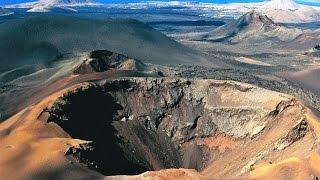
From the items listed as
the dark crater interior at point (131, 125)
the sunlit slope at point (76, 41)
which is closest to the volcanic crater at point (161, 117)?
the dark crater interior at point (131, 125)

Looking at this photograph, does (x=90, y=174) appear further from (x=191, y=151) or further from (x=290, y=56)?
(x=290, y=56)

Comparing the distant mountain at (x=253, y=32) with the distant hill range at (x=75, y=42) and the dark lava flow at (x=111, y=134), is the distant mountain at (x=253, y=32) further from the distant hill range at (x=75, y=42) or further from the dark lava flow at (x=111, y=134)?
the dark lava flow at (x=111, y=134)

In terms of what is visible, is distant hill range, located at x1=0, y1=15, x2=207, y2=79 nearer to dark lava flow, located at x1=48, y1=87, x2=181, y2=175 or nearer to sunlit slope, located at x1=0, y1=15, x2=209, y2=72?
sunlit slope, located at x1=0, y1=15, x2=209, y2=72

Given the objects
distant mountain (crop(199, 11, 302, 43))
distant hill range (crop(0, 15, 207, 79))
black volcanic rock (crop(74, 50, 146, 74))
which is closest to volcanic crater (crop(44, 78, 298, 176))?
black volcanic rock (crop(74, 50, 146, 74))

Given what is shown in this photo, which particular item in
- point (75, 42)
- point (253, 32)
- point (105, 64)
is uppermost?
point (105, 64)

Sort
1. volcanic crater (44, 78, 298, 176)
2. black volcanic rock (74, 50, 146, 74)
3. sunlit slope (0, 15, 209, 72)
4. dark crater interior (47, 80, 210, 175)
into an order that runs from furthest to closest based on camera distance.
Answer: sunlit slope (0, 15, 209, 72) → black volcanic rock (74, 50, 146, 74) → volcanic crater (44, 78, 298, 176) → dark crater interior (47, 80, 210, 175)

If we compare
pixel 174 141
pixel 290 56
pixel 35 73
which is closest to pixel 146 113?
pixel 174 141

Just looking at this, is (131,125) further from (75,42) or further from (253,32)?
(253,32)

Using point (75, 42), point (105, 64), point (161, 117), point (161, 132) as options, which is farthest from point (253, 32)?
point (161, 132)
